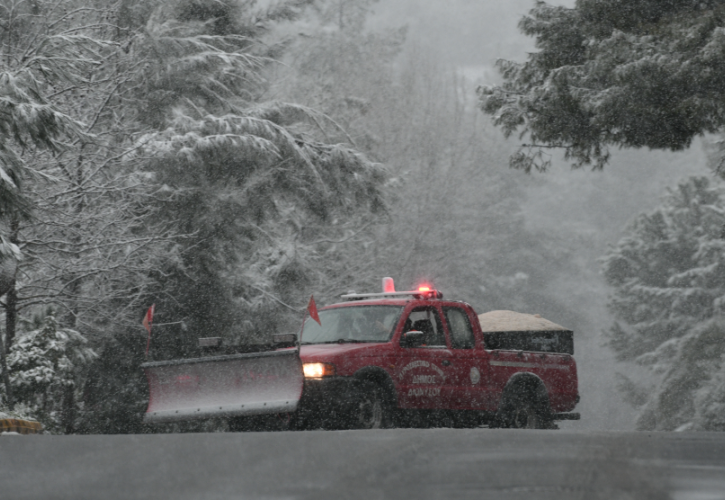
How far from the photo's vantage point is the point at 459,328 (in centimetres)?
1235

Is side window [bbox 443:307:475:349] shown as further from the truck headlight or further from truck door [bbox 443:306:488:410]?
the truck headlight

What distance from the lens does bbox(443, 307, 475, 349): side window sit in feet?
40.0

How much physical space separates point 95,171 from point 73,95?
7.06 feet

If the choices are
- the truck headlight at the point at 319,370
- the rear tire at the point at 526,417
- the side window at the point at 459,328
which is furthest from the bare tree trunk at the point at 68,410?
the rear tire at the point at 526,417

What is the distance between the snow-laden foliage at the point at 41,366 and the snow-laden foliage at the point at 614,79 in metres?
8.09

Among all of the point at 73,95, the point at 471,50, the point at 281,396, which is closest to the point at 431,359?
the point at 281,396

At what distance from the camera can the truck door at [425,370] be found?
1116 centimetres

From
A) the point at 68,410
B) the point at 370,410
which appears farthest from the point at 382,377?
the point at 68,410

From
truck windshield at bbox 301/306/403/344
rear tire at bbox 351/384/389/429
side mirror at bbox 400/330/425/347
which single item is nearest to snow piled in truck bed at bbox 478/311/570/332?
truck windshield at bbox 301/306/403/344

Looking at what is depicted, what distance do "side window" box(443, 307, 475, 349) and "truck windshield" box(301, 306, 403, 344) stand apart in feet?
2.72

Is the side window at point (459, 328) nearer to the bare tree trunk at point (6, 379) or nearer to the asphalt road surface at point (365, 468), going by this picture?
the asphalt road surface at point (365, 468)

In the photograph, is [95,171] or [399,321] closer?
[399,321]

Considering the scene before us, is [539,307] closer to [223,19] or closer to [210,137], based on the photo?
[223,19]

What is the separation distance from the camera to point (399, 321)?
11578 millimetres
